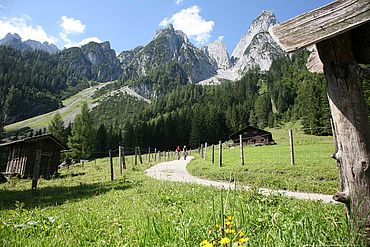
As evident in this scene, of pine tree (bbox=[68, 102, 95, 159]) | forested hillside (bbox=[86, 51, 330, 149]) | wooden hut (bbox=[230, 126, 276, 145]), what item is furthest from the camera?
forested hillside (bbox=[86, 51, 330, 149])

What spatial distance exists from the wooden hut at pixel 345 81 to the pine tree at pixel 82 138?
74.5 metres

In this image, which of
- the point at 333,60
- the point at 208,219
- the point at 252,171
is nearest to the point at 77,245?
the point at 208,219

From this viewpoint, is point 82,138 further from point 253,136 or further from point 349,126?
point 349,126

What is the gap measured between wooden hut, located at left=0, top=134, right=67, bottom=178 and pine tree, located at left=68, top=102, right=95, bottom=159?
1535 inches

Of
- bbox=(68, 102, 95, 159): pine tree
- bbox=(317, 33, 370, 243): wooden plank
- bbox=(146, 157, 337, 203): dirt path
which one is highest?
bbox=(68, 102, 95, 159): pine tree

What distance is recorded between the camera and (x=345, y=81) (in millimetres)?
2973

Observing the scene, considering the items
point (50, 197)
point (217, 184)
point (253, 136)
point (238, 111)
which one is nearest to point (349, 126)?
point (217, 184)

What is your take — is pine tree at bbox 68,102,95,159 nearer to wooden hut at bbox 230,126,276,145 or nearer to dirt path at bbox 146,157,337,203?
wooden hut at bbox 230,126,276,145

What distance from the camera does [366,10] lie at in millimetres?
2701

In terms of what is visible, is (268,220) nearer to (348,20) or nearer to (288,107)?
(348,20)

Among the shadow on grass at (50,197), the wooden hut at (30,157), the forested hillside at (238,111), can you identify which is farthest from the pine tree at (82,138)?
the shadow on grass at (50,197)

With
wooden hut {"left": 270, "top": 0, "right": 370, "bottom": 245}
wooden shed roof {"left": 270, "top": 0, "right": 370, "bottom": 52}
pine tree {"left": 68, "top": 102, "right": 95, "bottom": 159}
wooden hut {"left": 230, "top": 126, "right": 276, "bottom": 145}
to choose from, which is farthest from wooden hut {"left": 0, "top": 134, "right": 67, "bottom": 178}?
wooden hut {"left": 230, "top": 126, "right": 276, "bottom": 145}

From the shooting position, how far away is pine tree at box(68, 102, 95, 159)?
73.5 m

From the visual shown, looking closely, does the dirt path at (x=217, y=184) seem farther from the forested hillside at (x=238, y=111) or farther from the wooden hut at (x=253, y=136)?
the forested hillside at (x=238, y=111)
